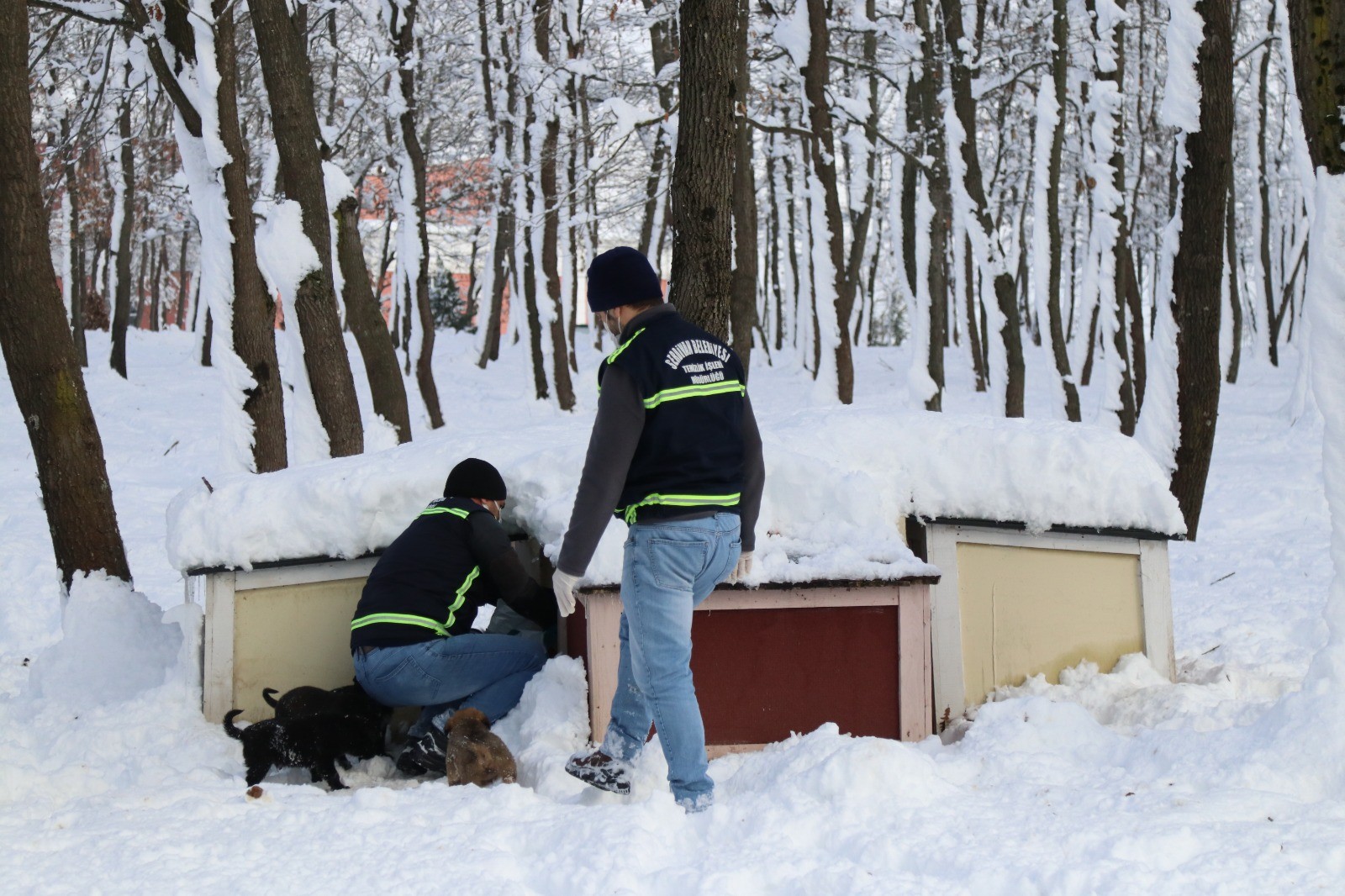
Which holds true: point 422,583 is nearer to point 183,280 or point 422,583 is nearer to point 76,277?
point 76,277

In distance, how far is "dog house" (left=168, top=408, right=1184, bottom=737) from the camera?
4.34 metres

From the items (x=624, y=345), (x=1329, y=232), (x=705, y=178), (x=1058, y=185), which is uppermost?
(x=1058, y=185)

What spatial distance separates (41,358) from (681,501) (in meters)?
3.70

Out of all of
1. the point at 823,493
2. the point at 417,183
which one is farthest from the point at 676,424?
the point at 417,183

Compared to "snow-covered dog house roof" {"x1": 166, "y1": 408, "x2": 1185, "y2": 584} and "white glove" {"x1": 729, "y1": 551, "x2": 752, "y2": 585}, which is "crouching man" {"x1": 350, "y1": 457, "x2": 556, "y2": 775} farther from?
"white glove" {"x1": 729, "y1": 551, "x2": 752, "y2": 585}

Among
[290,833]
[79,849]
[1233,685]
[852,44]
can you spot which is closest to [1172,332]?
[1233,685]

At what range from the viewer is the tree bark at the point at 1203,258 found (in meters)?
7.50

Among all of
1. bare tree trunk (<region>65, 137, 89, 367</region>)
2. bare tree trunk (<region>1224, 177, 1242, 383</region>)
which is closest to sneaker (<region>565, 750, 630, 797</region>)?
bare tree trunk (<region>65, 137, 89, 367</region>)

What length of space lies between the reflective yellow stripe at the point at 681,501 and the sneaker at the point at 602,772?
784 millimetres

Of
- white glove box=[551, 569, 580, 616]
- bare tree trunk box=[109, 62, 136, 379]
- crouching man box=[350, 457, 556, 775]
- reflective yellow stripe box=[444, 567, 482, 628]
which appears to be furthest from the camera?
bare tree trunk box=[109, 62, 136, 379]

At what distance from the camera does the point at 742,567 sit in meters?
3.90

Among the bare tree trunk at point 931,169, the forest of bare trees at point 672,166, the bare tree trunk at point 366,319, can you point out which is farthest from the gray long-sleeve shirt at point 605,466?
the bare tree trunk at point 931,169

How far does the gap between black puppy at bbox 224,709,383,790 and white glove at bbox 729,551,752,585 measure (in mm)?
1590

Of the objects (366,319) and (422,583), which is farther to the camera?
(366,319)
